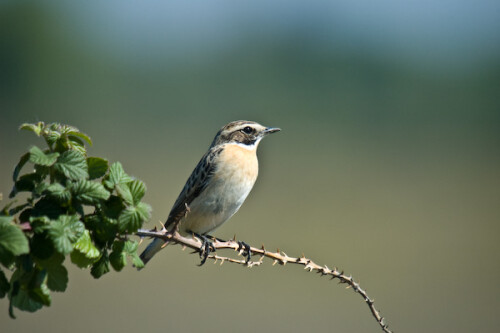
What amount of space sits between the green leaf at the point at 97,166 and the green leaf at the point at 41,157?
0.12m

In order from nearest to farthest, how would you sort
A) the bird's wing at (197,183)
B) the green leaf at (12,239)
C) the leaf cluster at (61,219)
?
1. the green leaf at (12,239)
2. the leaf cluster at (61,219)
3. the bird's wing at (197,183)

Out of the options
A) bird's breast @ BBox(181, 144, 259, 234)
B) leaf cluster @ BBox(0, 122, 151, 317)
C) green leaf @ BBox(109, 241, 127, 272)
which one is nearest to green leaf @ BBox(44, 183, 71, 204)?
leaf cluster @ BBox(0, 122, 151, 317)

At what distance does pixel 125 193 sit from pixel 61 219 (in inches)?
9.5

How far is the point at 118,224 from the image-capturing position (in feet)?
7.32

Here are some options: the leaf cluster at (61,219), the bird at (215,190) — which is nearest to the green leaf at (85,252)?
the leaf cluster at (61,219)

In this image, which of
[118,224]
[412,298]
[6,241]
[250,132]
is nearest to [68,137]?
[118,224]

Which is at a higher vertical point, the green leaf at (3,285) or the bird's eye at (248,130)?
the bird's eye at (248,130)

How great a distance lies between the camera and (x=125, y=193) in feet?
7.27

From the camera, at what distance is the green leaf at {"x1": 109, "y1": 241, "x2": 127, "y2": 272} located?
7.53 ft

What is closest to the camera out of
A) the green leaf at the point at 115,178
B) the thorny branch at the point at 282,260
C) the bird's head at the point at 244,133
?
the green leaf at the point at 115,178

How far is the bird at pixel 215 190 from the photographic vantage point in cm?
541

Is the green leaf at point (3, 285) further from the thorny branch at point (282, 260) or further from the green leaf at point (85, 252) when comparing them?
the thorny branch at point (282, 260)

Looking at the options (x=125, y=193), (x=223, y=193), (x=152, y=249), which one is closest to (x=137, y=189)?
(x=125, y=193)

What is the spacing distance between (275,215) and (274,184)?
2865 mm
